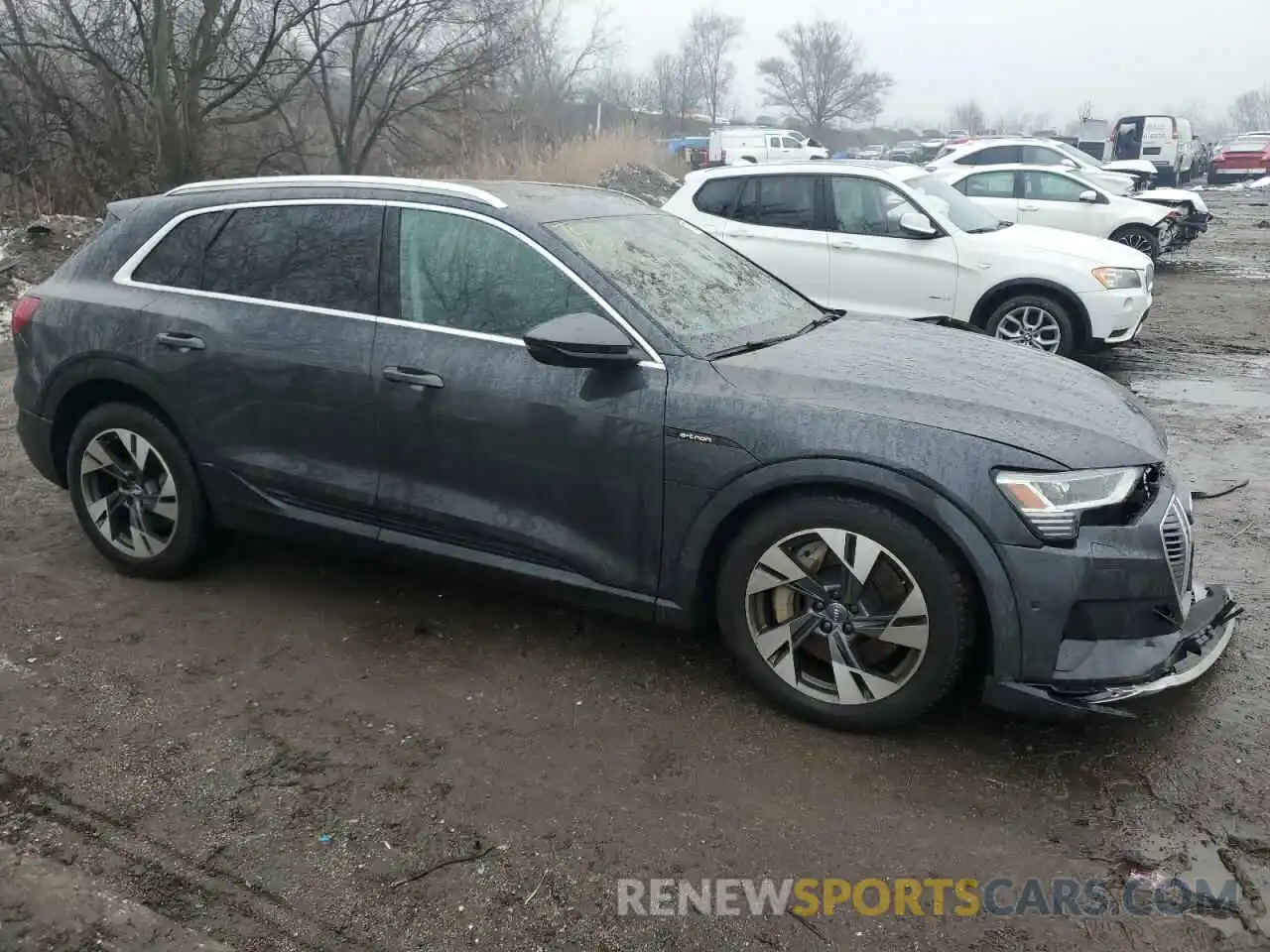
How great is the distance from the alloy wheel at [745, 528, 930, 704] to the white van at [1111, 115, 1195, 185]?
3230cm

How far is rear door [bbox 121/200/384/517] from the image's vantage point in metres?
3.79

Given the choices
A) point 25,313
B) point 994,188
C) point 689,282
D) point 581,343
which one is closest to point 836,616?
point 581,343

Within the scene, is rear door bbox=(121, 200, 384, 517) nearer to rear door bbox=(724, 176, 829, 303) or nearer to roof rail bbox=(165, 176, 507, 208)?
roof rail bbox=(165, 176, 507, 208)

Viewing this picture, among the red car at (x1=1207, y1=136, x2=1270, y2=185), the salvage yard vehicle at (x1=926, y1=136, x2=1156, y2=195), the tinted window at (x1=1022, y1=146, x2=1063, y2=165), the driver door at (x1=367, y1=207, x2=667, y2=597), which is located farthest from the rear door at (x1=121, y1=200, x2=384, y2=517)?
the red car at (x1=1207, y1=136, x2=1270, y2=185)

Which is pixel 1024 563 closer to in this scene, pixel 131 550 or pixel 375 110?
pixel 131 550

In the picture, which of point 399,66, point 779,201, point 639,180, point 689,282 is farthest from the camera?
point 639,180

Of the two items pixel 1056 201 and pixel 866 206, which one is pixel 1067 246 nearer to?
pixel 866 206

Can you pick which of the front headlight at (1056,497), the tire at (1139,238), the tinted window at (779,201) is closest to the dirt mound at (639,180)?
the tire at (1139,238)

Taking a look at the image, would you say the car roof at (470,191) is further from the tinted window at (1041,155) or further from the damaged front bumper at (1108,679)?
the tinted window at (1041,155)

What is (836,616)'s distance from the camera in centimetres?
313

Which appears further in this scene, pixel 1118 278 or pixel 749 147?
pixel 749 147

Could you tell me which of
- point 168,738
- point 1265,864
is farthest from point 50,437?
point 1265,864

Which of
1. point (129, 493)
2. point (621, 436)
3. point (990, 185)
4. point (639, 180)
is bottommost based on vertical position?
point (129, 493)

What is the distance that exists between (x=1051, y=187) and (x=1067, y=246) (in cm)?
568
